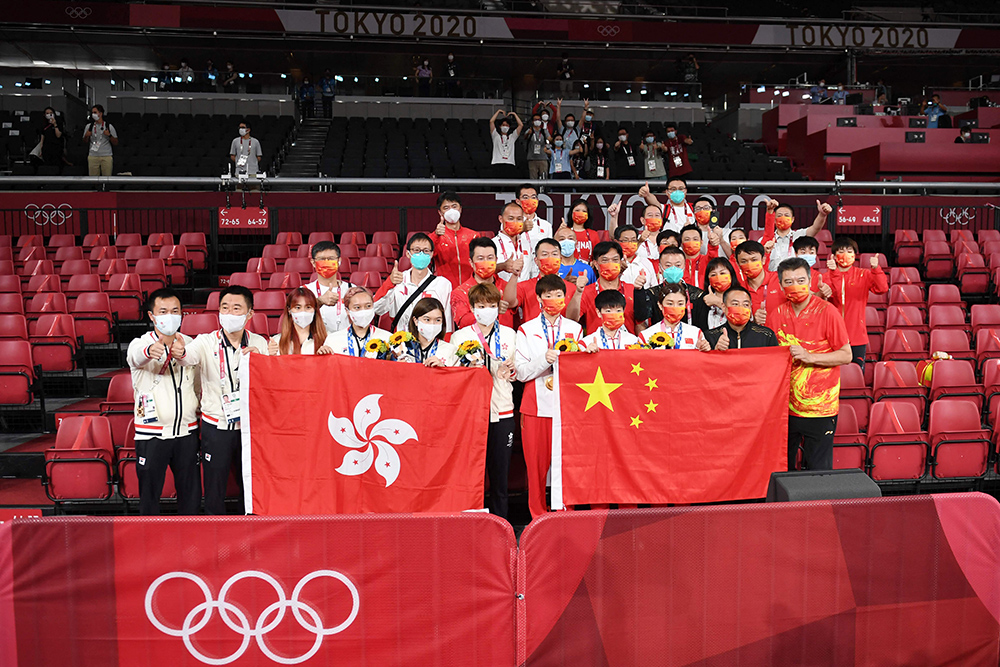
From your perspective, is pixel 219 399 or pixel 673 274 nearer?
pixel 219 399

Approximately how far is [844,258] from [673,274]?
6.91 ft

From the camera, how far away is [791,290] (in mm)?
5875

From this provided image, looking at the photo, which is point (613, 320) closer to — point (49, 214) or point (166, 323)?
point (166, 323)

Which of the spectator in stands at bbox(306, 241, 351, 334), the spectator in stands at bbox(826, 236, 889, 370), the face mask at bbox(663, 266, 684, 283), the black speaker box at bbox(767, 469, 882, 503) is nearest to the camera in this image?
the black speaker box at bbox(767, 469, 882, 503)

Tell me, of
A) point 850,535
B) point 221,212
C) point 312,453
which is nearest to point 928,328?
point 850,535

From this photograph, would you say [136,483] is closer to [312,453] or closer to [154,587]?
[312,453]

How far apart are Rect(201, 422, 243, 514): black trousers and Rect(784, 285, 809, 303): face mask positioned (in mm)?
4502

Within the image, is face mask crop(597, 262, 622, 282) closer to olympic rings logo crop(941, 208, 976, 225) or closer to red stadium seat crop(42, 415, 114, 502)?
red stadium seat crop(42, 415, 114, 502)

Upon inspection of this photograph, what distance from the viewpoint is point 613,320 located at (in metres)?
5.66

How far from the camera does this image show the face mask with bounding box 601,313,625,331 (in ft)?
18.5

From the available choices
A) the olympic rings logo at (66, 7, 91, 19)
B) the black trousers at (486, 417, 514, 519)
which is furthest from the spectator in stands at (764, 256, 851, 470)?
the olympic rings logo at (66, 7, 91, 19)

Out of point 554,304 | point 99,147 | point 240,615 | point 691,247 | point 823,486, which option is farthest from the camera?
point 99,147

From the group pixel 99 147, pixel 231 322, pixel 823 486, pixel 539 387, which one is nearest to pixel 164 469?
pixel 231 322

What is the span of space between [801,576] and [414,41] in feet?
81.6
